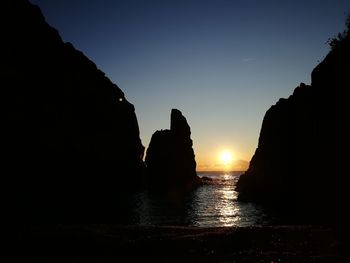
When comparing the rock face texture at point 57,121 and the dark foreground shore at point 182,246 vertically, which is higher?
the rock face texture at point 57,121

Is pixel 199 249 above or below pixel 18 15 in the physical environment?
below

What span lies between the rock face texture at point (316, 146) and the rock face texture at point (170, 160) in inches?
2187

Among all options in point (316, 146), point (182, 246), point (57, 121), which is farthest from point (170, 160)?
point (182, 246)

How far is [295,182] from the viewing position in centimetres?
5119

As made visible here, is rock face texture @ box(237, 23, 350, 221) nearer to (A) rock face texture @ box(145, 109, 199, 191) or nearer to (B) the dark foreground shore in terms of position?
(B) the dark foreground shore

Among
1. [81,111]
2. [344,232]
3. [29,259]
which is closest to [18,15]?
[81,111]

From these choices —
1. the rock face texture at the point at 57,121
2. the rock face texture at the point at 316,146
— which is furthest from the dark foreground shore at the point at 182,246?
the rock face texture at the point at 57,121

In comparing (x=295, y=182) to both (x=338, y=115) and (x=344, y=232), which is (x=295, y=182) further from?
(x=344, y=232)

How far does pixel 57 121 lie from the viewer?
235ft

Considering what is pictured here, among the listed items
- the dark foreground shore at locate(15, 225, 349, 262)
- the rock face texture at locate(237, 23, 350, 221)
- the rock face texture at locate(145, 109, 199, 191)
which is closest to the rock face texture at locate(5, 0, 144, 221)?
the rock face texture at locate(145, 109, 199, 191)

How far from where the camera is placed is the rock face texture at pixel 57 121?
5700 cm

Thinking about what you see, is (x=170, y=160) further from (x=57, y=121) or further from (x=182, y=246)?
(x=182, y=246)

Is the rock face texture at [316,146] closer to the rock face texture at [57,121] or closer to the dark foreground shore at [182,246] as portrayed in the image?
the dark foreground shore at [182,246]

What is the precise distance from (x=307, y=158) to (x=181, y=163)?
84808mm
